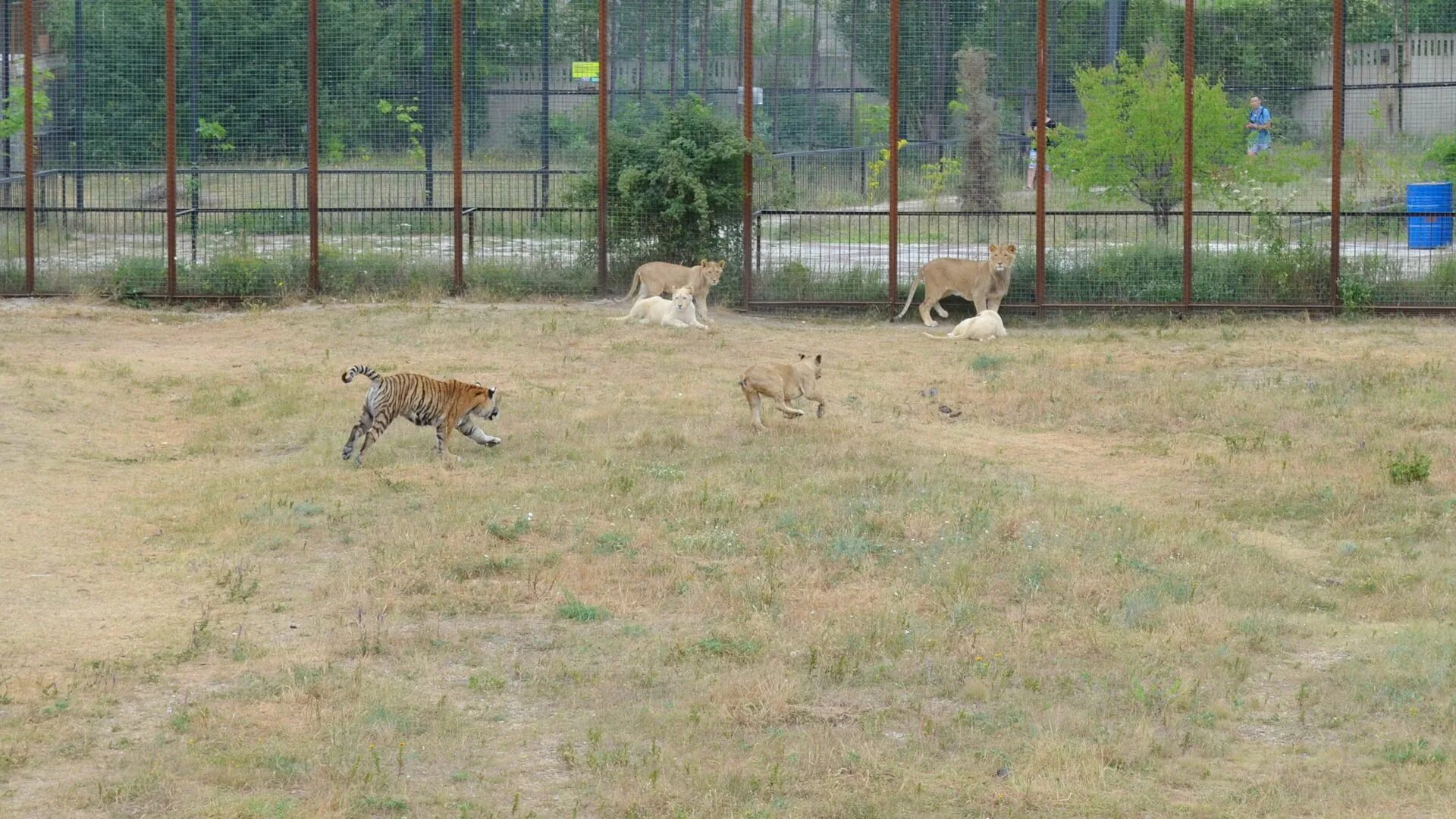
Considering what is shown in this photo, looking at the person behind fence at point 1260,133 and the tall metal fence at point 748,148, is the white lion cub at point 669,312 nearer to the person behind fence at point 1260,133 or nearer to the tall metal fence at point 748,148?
the tall metal fence at point 748,148

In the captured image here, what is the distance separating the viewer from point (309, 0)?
21656 millimetres

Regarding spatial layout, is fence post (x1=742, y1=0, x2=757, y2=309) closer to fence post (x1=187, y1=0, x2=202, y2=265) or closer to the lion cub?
fence post (x1=187, y1=0, x2=202, y2=265)

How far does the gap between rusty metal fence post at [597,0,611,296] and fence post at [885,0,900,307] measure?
327cm

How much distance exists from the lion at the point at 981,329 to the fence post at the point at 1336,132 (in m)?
4.03

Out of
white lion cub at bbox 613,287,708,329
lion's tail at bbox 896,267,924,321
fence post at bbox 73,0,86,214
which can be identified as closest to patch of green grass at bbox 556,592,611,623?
white lion cub at bbox 613,287,708,329

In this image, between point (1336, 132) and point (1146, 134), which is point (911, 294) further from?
point (1336, 132)

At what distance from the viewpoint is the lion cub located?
1398 centimetres

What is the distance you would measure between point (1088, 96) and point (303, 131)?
29.7 feet

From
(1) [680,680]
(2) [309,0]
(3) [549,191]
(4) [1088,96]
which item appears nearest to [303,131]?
(2) [309,0]

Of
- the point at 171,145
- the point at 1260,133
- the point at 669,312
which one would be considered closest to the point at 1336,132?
the point at 1260,133

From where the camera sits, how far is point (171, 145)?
21.7m

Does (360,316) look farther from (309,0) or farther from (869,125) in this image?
(869,125)

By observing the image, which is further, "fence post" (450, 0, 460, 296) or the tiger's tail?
"fence post" (450, 0, 460, 296)

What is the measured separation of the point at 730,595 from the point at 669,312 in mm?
9842
